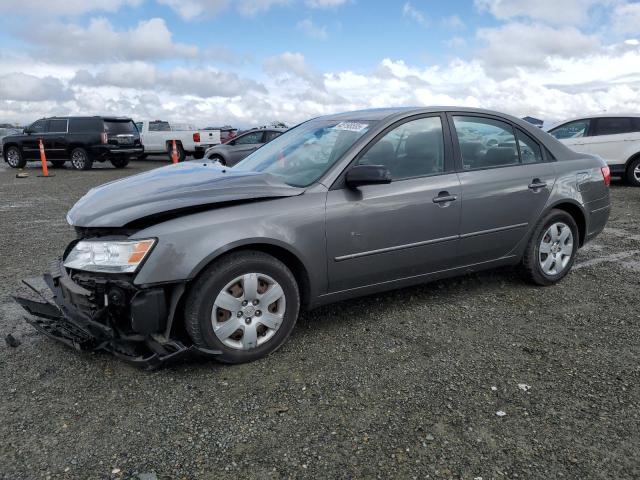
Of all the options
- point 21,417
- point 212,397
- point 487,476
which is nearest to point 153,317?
point 212,397

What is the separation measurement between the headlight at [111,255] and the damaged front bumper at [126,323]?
106 millimetres

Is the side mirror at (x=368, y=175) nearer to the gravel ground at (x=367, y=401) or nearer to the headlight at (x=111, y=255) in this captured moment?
the gravel ground at (x=367, y=401)

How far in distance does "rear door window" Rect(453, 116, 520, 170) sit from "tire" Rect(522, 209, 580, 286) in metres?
0.63

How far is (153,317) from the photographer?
2805mm

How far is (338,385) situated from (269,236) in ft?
3.14

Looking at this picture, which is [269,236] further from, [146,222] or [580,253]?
[580,253]

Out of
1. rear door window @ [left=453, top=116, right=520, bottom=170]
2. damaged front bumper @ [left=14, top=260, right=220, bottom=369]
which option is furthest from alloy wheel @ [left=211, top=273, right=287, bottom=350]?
rear door window @ [left=453, top=116, right=520, bottom=170]

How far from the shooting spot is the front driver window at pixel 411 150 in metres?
3.65

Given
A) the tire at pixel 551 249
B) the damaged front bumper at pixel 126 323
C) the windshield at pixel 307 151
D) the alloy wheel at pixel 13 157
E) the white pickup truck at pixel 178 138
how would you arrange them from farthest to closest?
the white pickup truck at pixel 178 138 < the alloy wheel at pixel 13 157 < the tire at pixel 551 249 < the windshield at pixel 307 151 < the damaged front bumper at pixel 126 323

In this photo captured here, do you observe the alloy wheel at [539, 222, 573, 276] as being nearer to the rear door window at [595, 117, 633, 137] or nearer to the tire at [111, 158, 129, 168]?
the rear door window at [595, 117, 633, 137]

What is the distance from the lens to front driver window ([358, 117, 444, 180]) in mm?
3646

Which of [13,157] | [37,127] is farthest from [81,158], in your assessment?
[13,157]

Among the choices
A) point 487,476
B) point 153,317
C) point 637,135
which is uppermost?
point 637,135

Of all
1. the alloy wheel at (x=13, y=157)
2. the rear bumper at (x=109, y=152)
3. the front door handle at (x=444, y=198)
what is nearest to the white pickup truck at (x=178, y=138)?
the rear bumper at (x=109, y=152)
